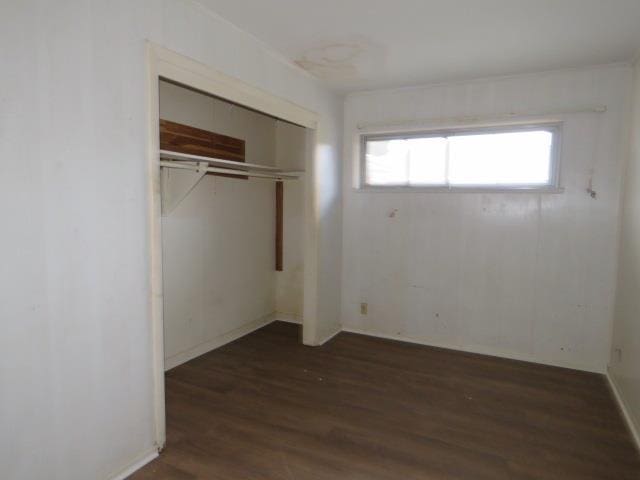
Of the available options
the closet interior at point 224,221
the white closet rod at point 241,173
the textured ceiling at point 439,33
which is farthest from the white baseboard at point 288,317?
the textured ceiling at point 439,33

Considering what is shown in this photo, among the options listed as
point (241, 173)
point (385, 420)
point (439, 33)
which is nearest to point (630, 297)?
point (385, 420)

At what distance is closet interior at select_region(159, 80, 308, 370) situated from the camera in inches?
127

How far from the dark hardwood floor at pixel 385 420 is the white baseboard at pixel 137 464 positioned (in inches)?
1.6

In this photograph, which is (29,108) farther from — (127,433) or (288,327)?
(288,327)

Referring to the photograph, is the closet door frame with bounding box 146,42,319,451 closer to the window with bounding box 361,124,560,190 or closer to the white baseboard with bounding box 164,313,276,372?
the white baseboard with bounding box 164,313,276,372

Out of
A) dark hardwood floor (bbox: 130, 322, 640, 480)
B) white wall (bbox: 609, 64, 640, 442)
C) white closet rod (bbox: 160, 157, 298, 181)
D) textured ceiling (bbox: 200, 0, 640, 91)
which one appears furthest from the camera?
white closet rod (bbox: 160, 157, 298, 181)

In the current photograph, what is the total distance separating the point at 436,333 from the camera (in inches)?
155

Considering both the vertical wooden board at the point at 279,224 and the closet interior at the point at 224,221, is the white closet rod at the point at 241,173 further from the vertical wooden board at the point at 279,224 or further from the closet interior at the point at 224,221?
the vertical wooden board at the point at 279,224

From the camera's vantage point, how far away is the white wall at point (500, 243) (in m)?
3.27

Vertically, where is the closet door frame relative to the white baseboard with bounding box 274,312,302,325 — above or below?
above

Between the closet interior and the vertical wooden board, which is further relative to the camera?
the vertical wooden board

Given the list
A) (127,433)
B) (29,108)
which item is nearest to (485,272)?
(127,433)

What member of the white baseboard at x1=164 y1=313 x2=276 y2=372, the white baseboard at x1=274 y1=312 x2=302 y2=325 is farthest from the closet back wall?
the white baseboard at x1=274 y1=312 x2=302 y2=325

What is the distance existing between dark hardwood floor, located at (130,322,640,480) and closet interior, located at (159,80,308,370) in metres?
0.44
